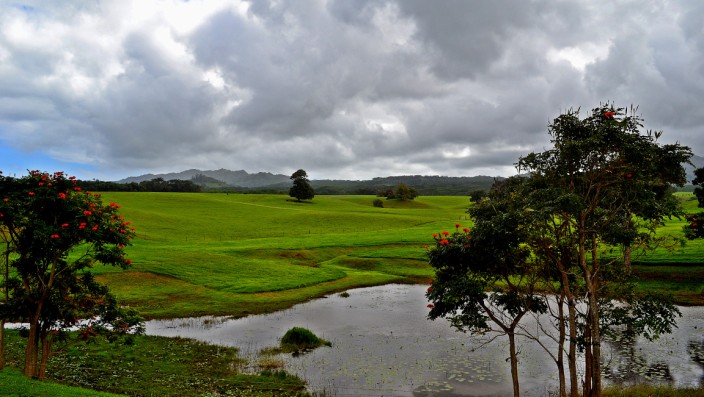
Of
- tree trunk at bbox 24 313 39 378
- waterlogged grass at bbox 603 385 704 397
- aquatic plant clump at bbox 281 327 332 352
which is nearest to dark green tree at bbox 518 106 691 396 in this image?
waterlogged grass at bbox 603 385 704 397

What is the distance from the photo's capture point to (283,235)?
298 feet

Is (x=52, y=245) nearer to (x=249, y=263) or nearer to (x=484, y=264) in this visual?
(x=484, y=264)

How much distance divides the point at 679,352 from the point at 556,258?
1711 cm

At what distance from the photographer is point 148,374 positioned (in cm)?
2516

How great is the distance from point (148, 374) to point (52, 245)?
9509 mm

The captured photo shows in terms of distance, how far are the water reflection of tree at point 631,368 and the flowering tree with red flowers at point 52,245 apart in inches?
1039

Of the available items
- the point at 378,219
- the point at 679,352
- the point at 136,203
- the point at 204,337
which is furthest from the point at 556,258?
the point at 136,203

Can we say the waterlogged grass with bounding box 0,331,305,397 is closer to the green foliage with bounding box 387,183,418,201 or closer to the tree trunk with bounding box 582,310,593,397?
the tree trunk with bounding box 582,310,593,397

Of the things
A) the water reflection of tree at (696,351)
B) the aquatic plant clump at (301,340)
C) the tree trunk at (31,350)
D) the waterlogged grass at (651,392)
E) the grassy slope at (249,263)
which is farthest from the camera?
the grassy slope at (249,263)

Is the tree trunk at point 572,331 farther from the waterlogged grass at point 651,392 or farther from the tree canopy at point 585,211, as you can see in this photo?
the waterlogged grass at point 651,392

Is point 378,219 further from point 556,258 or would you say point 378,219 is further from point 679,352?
point 556,258

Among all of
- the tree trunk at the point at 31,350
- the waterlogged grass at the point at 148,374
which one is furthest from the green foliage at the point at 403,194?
the tree trunk at the point at 31,350

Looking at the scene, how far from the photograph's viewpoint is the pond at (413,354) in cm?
2430

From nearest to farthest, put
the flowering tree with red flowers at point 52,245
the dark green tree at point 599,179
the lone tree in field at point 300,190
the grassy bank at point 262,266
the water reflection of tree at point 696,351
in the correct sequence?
the dark green tree at point 599,179 < the flowering tree with red flowers at point 52,245 < the water reflection of tree at point 696,351 < the grassy bank at point 262,266 < the lone tree in field at point 300,190
